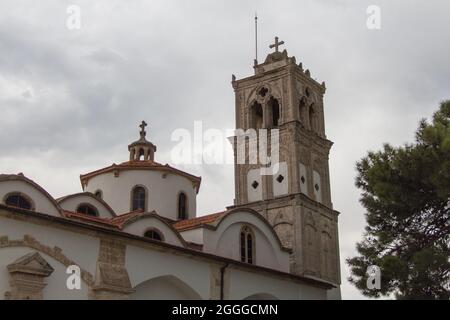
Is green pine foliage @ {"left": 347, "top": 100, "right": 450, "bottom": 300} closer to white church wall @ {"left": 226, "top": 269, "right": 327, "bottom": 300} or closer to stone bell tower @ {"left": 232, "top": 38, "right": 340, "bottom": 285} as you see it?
white church wall @ {"left": 226, "top": 269, "right": 327, "bottom": 300}

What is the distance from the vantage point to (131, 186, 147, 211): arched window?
2958 centimetres

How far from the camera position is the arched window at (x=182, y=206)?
3045 centimetres

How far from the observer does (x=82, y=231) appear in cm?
1861

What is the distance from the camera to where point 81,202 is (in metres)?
25.8

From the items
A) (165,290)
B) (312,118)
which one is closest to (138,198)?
(165,290)

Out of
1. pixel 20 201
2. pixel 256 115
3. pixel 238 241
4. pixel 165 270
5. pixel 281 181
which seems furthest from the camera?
pixel 256 115

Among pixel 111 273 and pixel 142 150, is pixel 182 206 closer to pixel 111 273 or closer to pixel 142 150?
pixel 142 150

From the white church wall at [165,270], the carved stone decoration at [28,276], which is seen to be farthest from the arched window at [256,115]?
Result: the carved stone decoration at [28,276]

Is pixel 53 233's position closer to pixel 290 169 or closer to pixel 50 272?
pixel 50 272

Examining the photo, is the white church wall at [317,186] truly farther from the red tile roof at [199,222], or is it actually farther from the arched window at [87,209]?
the arched window at [87,209]

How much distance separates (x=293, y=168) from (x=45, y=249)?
2029cm

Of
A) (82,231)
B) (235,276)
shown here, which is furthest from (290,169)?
(82,231)

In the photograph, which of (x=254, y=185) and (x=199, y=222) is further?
(x=254, y=185)
